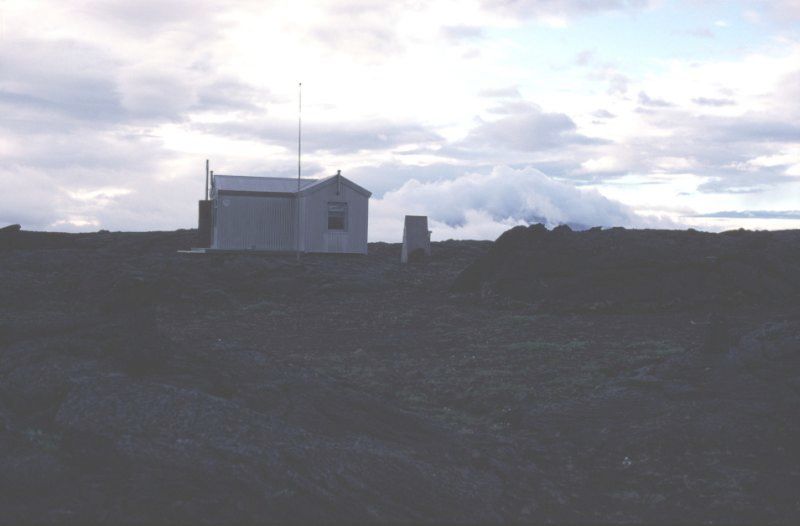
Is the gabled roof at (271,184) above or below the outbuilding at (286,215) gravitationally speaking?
above

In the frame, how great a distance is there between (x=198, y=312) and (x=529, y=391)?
11.5 m

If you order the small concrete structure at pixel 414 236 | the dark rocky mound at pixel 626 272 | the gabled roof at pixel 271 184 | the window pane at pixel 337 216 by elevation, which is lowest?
the dark rocky mound at pixel 626 272

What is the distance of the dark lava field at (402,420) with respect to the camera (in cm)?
645

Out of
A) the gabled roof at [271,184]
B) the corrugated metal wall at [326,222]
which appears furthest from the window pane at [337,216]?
the gabled roof at [271,184]

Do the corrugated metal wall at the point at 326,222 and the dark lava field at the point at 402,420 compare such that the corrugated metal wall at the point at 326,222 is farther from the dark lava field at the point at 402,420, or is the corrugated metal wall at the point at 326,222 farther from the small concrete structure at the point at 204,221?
the dark lava field at the point at 402,420

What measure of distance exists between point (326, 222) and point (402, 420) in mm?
23858

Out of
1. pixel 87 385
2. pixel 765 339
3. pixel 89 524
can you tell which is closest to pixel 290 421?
pixel 87 385

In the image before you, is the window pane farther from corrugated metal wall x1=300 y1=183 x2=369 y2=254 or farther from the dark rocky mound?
the dark rocky mound

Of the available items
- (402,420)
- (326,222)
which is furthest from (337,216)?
(402,420)

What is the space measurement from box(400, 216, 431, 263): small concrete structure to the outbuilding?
7.01 ft

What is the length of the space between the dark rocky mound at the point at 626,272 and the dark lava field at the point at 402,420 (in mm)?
1273

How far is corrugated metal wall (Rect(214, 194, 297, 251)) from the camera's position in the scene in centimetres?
3175

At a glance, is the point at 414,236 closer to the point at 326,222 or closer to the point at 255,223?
the point at 326,222

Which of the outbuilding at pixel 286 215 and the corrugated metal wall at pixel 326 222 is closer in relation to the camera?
the outbuilding at pixel 286 215
